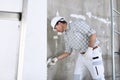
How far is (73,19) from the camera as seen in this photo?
266cm

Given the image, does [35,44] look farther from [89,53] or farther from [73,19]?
[73,19]

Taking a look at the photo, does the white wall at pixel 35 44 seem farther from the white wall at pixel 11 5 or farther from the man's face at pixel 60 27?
the man's face at pixel 60 27

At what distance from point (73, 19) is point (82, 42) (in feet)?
1.61

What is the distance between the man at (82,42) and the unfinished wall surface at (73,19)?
0.13 meters

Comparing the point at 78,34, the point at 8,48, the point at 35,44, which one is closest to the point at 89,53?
the point at 78,34

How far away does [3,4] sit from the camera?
1.69m

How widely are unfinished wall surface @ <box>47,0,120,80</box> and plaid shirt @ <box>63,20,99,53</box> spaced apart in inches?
8.6

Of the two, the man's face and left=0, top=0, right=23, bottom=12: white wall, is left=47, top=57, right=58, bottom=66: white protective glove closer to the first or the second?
the man's face

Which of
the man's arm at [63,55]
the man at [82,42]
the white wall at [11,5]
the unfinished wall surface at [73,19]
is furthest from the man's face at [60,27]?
the white wall at [11,5]

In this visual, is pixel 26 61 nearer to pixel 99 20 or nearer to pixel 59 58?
pixel 59 58

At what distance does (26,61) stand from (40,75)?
0.19m

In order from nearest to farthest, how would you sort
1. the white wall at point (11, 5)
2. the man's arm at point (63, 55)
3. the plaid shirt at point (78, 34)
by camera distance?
the white wall at point (11, 5), the plaid shirt at point (78, 34), the man's arm at point (63, 55)

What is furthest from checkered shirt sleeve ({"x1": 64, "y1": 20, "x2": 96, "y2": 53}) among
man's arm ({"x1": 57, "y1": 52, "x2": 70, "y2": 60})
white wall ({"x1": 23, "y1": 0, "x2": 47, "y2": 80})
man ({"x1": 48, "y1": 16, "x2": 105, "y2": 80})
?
white wall ({"x1": 23, "y1": 0, "x2": 47, "y2": 80})

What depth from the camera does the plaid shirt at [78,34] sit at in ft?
7.34
